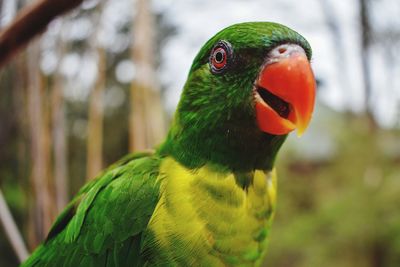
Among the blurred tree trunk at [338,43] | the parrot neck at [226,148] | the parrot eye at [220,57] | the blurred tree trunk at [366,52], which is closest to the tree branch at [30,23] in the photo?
the parrot eye at [220,57]

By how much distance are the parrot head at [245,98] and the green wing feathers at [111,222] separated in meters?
0.13

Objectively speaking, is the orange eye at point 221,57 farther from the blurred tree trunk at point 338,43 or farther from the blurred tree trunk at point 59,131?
the blurred tree trunk at point 338,43

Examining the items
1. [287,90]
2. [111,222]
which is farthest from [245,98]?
[111,222]

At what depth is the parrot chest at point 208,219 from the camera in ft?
3.30

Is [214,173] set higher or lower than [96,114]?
lower

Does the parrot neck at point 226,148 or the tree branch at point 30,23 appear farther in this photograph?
the parrot neck at point 226,148

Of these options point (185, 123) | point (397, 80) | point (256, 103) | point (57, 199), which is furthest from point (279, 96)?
point (397, 80)

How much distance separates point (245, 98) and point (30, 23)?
19.9 inches

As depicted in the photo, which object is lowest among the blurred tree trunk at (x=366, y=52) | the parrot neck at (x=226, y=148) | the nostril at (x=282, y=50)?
the blurred tree trunk at (x=366, y=52)

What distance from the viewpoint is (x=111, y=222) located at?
43.1 inches

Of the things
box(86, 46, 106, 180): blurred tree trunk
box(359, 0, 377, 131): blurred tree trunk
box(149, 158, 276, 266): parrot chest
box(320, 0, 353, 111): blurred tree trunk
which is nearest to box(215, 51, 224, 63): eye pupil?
box(149, 158, 276, 266): parrot chest

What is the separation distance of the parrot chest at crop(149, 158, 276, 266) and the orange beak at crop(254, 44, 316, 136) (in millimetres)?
215

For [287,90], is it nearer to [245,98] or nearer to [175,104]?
[245,98]

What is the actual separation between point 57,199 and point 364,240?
3389mm
